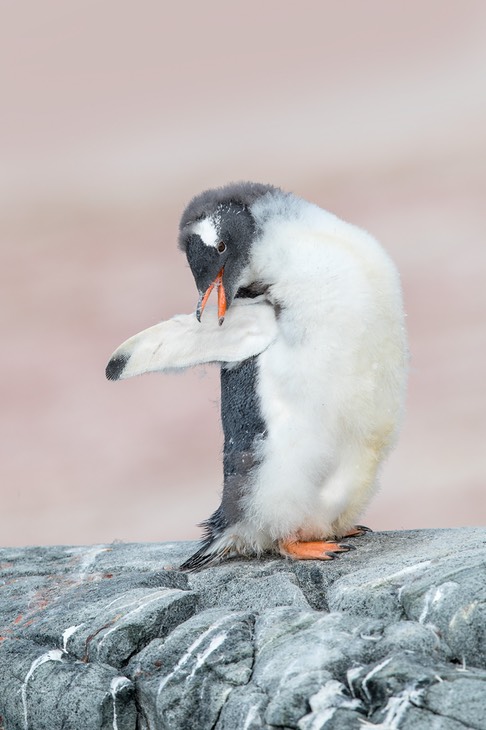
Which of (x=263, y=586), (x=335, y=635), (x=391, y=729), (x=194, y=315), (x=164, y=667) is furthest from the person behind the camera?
(x=194, y=315)

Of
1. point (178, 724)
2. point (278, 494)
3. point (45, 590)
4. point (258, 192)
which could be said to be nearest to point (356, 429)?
point (278, 494)

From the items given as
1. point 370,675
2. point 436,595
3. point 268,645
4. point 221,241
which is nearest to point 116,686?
point 268,645

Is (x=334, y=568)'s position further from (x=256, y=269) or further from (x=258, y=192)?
(x=258, y=192)

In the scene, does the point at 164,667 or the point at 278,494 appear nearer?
the point at 164,667

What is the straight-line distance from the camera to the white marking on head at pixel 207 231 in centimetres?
317

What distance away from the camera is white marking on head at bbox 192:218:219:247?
317 cm

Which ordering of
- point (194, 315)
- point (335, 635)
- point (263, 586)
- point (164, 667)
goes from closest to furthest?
point (335, 635)
point (164, 667)
point (263, 586)
point (194, 315)

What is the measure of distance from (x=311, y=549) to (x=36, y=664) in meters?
0.99

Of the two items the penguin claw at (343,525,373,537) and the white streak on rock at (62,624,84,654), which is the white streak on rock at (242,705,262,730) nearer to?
the white streak on rock at (62,624,84,654)

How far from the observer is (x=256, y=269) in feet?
10.7

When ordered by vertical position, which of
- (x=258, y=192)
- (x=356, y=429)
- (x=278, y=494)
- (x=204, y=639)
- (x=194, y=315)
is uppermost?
(x=258, y=192)

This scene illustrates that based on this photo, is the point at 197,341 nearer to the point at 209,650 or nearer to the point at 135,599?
the point at 135,599

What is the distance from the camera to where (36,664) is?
289 centimetres

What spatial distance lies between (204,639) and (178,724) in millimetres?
238
